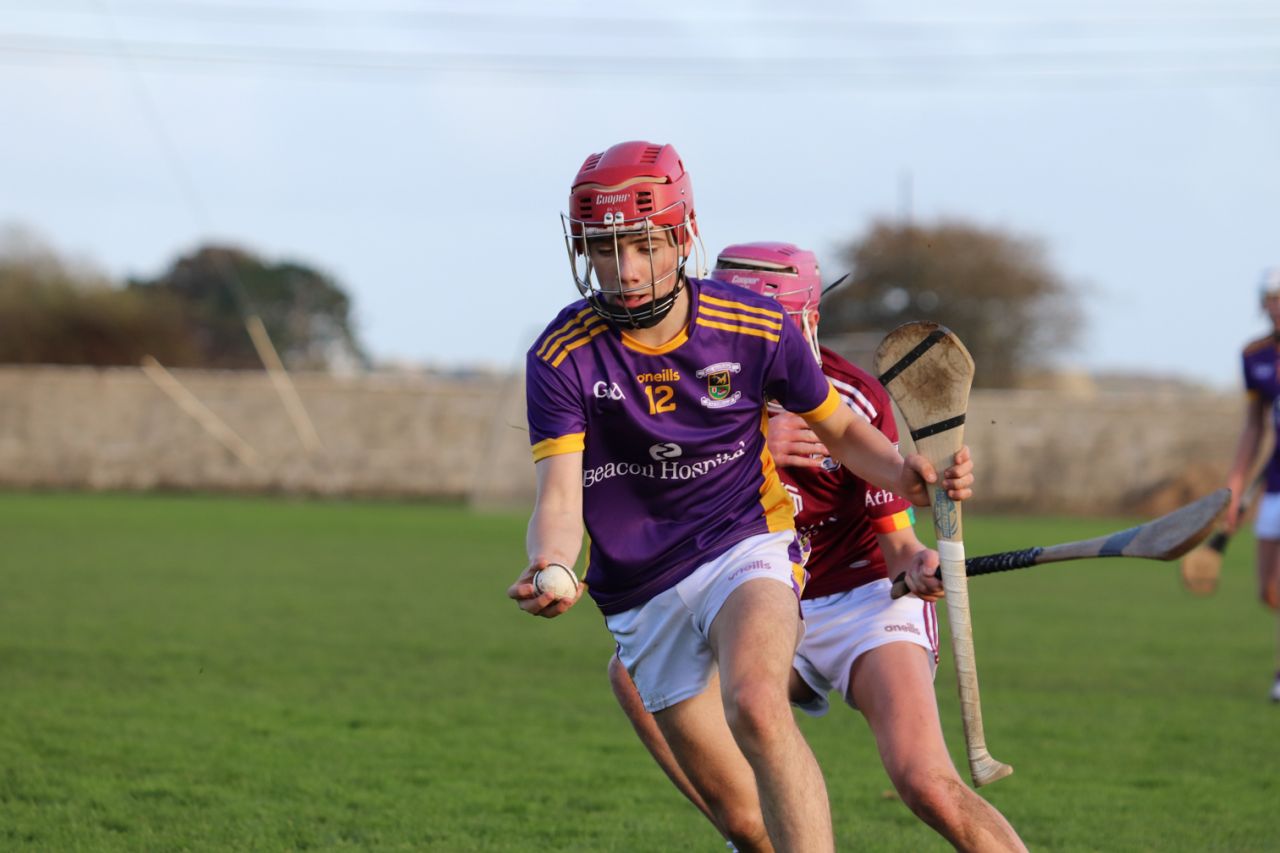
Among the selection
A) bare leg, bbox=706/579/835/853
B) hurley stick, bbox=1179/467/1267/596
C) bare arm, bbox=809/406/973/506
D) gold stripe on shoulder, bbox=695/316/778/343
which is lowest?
hurley stick, bbox=1179/467/1267/596

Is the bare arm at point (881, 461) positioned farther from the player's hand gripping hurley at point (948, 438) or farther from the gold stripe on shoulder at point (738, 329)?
the gold stripe on shoulder at point (738, 329)

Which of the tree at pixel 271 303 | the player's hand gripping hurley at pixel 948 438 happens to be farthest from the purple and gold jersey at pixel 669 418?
the tree at pixel 271 303

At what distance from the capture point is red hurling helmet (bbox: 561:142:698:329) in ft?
14.8

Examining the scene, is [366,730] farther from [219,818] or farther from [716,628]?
[716,628]

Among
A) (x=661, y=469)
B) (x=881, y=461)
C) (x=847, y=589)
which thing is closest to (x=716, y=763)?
(x=847, y=589)

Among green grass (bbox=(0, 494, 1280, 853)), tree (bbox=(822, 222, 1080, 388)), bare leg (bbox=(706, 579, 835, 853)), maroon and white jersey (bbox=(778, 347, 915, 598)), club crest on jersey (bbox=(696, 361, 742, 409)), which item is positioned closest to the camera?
bare leg (bbox=(706, 579, 835, 853))

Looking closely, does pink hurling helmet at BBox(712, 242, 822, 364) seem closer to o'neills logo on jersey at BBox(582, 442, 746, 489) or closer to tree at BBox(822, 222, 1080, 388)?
o'neills logo on jersey at BBox(582, 442, 746, 489)

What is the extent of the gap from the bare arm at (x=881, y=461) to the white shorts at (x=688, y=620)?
30cm

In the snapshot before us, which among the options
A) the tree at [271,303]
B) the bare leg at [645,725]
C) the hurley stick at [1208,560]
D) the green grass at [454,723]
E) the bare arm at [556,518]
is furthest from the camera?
the tree at [271,303]

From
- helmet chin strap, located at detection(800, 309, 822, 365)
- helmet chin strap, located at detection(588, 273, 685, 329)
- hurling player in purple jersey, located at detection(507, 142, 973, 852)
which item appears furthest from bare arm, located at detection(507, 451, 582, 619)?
helmet chin strap, located at detection(800, 309, 822, 365)

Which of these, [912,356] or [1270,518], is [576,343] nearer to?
[912,356]

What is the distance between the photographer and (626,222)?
4504 mm

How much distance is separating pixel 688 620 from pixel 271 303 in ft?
229

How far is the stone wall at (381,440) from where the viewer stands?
1357 inches
